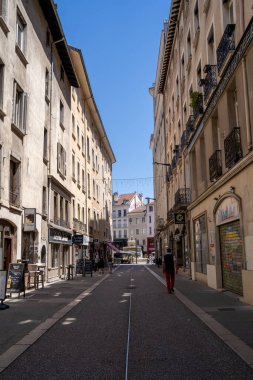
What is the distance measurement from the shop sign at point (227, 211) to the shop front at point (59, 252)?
1045cm

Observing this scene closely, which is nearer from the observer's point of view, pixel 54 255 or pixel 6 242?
pixel 6 242

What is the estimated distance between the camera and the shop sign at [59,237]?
23.5 meters

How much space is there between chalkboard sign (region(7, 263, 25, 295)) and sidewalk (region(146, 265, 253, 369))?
5353 mm

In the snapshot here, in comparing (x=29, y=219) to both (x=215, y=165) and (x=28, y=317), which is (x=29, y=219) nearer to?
(x=215, y=165)

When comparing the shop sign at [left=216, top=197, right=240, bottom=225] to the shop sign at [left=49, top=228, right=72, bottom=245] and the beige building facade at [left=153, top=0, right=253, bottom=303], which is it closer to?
the beige building facade at [left=153, top=0, right=253, bottom=303]

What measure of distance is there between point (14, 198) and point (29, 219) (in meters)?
1.42

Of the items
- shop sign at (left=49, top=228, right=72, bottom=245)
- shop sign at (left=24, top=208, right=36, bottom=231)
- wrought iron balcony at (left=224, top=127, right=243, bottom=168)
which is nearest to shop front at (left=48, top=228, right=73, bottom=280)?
shop sign at (left=49, top=228, right=72, bottom=245)

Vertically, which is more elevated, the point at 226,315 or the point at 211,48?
the point at 211,48

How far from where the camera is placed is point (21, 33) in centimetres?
1923

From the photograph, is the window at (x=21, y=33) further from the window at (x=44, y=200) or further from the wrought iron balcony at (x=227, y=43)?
the wrought iron balcony at (x=227, y=43)

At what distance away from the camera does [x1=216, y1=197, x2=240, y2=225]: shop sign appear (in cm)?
1361


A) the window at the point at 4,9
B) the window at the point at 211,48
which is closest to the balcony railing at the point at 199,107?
the window at the point at 211,48

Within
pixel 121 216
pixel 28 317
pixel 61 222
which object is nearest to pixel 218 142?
pixel 28 317

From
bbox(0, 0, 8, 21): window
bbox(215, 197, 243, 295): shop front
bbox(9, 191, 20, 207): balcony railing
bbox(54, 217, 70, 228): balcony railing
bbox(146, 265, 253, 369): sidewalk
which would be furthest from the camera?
bbox(54, 217, 70, 228): balcony railing
